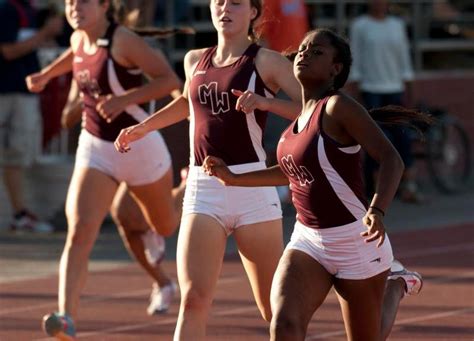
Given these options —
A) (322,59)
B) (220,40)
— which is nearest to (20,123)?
(220,40)

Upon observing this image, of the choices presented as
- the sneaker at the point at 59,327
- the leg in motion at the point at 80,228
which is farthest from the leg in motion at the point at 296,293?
the leg in motion at the point at 80,228

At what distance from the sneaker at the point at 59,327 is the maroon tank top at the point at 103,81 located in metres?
1.26

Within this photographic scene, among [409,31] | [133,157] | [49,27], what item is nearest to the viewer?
[133,157]

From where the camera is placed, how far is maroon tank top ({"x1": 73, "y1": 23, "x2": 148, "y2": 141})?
341 inches

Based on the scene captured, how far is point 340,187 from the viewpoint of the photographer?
625 cm

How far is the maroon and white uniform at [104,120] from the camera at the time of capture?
862 centimetres

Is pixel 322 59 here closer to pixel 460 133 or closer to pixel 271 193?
pixel 271 193

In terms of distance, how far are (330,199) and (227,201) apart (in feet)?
2.83

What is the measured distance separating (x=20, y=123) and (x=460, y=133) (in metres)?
5.43

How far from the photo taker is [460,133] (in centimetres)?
1658

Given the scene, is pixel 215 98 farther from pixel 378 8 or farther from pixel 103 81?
pixel 378 8

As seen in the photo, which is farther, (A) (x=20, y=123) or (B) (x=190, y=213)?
(A) (x=20, y=123)

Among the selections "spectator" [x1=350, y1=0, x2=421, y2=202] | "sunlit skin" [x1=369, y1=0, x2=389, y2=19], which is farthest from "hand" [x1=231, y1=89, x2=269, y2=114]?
"sunlit skin" [x1=369, y1=0, x2=389, y2=19]

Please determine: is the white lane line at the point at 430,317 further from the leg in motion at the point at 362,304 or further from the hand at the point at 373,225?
the hand at the point at 373,225
